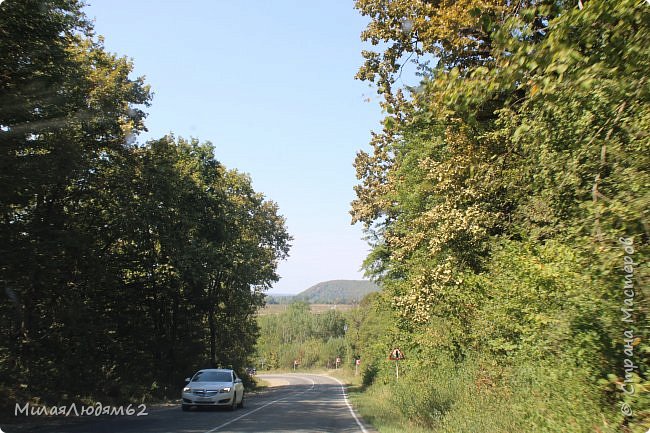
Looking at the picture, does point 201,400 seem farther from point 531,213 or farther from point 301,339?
point 301,339

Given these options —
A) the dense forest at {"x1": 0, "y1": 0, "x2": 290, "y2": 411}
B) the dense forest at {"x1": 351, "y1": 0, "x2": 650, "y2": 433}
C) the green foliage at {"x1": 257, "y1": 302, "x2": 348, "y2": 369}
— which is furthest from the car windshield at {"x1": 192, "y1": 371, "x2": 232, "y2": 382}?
the green foliage at {"x1": 257, "y1": 302, "x2": 348, "y2": 369}

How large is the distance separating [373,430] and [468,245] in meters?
6.14

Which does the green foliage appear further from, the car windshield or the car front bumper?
the car front bumper

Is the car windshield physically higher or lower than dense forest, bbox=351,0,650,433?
lower

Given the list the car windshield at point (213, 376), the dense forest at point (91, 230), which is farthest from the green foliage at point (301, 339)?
the car windshield at point (213, 376)

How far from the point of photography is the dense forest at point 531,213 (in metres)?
6.30

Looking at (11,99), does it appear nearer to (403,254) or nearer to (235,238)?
(403,254)

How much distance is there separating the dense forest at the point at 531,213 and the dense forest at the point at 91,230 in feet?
32.7

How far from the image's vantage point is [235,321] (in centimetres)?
4759

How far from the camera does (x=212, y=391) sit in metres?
19.3

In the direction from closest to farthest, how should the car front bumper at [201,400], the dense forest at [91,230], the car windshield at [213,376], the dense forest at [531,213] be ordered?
the dense forest at [531,213], the dense forest at [91,230], the car front bumper at [201,400], the car windshield at [213,376]

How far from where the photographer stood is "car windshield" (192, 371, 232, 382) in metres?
20.4

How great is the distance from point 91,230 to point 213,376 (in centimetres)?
863

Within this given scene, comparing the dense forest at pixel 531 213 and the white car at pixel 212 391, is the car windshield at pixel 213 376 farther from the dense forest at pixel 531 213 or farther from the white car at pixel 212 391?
the dense forest at pixel 531 213
